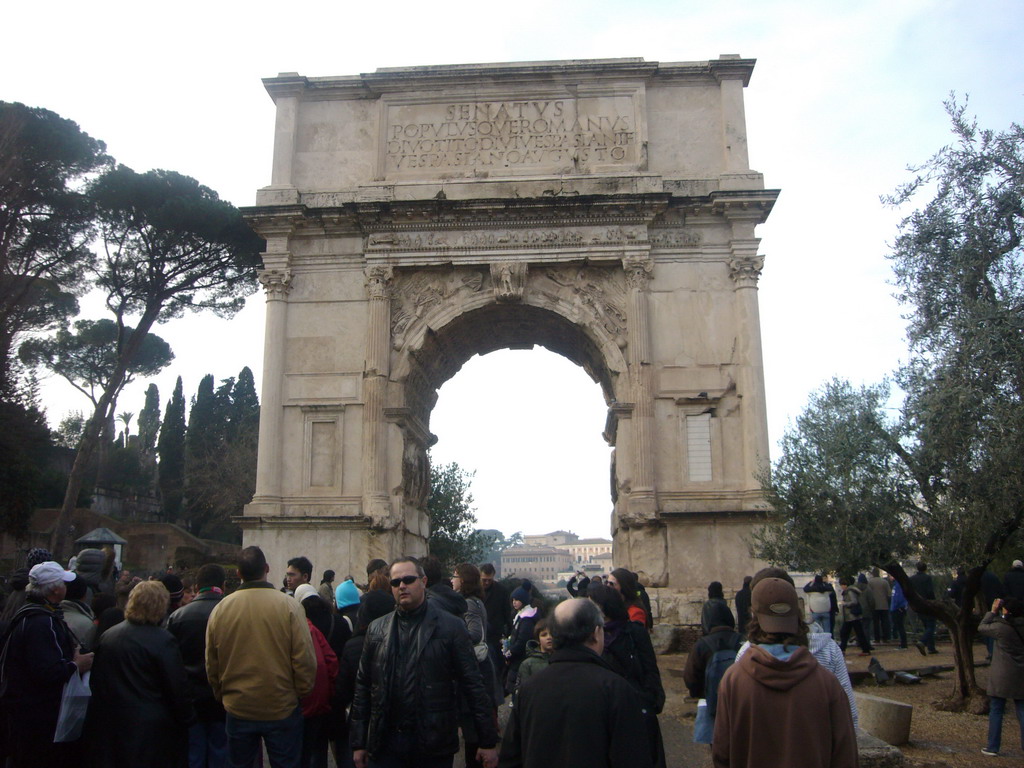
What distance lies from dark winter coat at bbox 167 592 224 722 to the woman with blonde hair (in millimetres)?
244

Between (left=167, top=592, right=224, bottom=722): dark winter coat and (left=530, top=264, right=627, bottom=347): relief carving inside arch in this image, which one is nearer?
(left=167, top=592, right=224, bottom=722): dark winter coat

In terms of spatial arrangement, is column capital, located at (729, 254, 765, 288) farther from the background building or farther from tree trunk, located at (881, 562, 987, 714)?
the background building

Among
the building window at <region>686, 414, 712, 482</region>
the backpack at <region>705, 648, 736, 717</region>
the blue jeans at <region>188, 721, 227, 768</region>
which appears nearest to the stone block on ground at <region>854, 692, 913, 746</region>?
the backpack at <region>705, 648, 736, 717</region>

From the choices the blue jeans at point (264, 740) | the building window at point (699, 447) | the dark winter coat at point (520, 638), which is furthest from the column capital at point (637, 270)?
the blue jeans at point (264, 740)

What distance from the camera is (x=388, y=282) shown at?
14.9 metres

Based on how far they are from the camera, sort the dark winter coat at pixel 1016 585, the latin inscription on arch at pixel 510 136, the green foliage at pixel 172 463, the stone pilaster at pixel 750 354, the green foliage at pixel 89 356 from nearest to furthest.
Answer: the dark winter coat at pixel 1016 585 → the stone pilaster at pixel 750 354 → the latin inscription on arch at pixel 510 136 → the green foliage at pixel 89 356 → the green foliage at pixel 172 463

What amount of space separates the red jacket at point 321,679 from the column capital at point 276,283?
35.3ft

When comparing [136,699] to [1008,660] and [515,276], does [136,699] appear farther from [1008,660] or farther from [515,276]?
[515,276]

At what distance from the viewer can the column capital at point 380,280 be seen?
586 inches

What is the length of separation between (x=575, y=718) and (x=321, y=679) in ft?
7.47

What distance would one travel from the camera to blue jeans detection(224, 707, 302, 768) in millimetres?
4441

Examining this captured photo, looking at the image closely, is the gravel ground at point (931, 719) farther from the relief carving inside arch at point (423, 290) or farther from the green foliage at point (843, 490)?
the relief carving inside arch at point (423, 290)

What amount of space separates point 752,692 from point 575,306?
12.0m

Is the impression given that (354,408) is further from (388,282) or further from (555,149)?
(555,149)
